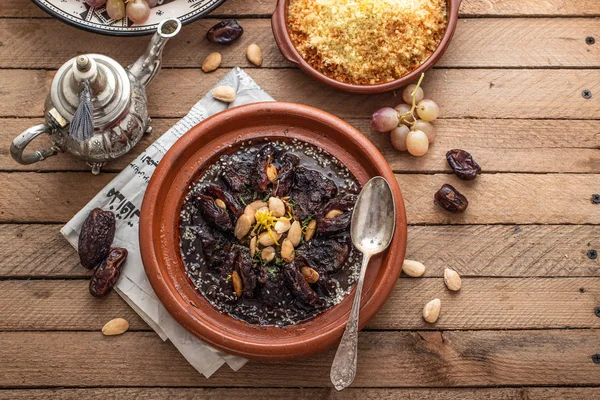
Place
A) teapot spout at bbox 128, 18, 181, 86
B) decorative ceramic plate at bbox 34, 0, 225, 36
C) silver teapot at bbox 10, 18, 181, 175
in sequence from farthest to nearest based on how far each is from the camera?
decorative ceramic plate at bbox 34, 0, 225, 36, teapot spout at bbox 128, 18, 181, 86, silver teapot at bbox 10, 18, 181, 175

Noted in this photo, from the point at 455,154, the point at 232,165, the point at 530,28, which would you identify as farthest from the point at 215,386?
the point at 530,28

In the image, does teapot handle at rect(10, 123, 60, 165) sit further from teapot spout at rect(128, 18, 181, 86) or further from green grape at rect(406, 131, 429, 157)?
green grape at rect(406, 131, 429, 157)

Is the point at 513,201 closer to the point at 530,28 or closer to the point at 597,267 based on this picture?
the point at 597,267

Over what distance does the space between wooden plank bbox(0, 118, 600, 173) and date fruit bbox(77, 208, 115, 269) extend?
16 centimetres

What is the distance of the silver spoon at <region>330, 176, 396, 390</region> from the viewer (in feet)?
4.68

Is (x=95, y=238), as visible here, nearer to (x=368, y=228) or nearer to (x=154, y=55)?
(x=154, y=55)

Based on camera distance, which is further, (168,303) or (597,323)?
(597,323)

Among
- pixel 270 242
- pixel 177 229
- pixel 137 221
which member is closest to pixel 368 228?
pixel 270 242

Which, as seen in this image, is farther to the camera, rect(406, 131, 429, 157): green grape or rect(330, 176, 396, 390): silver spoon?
rect(406, 131, 429, 157): green grape

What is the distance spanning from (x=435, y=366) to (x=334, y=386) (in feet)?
0.84

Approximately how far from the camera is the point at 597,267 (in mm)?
1647

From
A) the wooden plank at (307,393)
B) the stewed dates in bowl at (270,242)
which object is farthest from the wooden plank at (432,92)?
the wooden plank at (307,393)

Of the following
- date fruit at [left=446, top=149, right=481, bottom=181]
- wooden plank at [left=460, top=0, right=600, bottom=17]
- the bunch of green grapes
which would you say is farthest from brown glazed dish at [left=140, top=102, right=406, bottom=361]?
wooden plank at [left=460, top=0, right=600, bottom=17]

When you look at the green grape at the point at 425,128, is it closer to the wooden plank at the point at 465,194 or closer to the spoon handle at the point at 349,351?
the wooden plank at the point at 465,194
